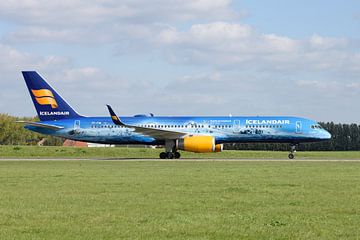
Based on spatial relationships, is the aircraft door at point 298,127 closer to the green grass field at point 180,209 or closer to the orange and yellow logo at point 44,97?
the orange and yellow logo at point 44,97

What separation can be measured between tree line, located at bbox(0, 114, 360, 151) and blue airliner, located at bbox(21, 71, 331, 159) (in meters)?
32.4

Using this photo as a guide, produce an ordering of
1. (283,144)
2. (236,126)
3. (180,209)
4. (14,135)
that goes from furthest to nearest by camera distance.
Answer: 1. (14,135)
2. (283,144)
3. (236,126)
4. (180,209)

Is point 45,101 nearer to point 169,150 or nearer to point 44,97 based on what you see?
point 44,97

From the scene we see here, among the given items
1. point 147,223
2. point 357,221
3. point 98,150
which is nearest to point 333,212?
point 357,221

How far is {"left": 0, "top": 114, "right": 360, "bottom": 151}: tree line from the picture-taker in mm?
115188

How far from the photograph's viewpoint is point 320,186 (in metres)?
22.3

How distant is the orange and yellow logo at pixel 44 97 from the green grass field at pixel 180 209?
1292 inches

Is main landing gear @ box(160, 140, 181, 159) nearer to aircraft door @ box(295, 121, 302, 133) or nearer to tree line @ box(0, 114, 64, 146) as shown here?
aircraft door @ box(295, 121, 302, 133)

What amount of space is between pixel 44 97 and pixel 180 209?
42.7 meters

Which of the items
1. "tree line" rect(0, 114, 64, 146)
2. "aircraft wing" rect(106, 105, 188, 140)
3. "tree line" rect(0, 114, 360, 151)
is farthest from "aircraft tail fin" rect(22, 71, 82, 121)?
"tree line" rect(0, 114, 64, 146)

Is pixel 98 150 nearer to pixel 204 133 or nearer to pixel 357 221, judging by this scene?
pixel 204 133

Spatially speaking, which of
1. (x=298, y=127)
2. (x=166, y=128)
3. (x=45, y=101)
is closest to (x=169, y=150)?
(x=166, y=128)

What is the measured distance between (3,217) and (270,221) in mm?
5581

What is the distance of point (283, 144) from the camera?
91.8m
